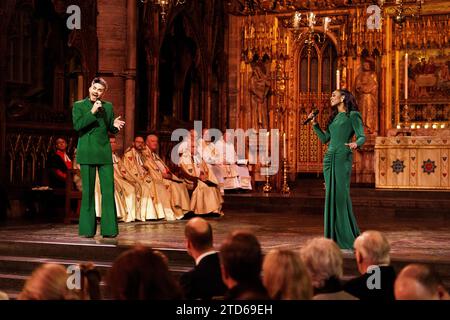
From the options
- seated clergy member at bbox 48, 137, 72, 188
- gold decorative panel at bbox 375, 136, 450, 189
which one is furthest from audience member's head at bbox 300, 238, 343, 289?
gold decorative panel at bbox 375, 136, 450, 189

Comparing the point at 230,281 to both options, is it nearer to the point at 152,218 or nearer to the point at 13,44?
the point at 152,218

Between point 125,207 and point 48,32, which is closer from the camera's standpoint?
point 125,207

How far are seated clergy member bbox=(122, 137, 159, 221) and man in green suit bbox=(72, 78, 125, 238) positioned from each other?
2.76 metres

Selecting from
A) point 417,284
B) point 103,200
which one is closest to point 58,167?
point 103,200

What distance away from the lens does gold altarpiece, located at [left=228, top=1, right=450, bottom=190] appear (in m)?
17.0

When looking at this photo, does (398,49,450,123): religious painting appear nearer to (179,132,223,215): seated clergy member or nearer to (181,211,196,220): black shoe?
(179,132,223,215): seated clergy member

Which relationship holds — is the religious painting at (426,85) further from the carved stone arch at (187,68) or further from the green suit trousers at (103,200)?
the green suit trousers at (103,200)

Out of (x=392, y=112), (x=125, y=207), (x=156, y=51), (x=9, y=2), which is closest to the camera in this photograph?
(x=125, y=207)

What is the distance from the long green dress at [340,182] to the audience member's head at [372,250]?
10.7 ft

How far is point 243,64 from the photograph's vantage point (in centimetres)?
1830

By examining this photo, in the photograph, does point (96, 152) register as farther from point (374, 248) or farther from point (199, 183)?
point (374, 248)

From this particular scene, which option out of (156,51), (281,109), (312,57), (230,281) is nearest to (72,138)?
(156,51)

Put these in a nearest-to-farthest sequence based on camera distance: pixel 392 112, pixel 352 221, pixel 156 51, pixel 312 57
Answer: pixel 352 221, pixel 156 51, pixel 392 112, pixel 312 57
